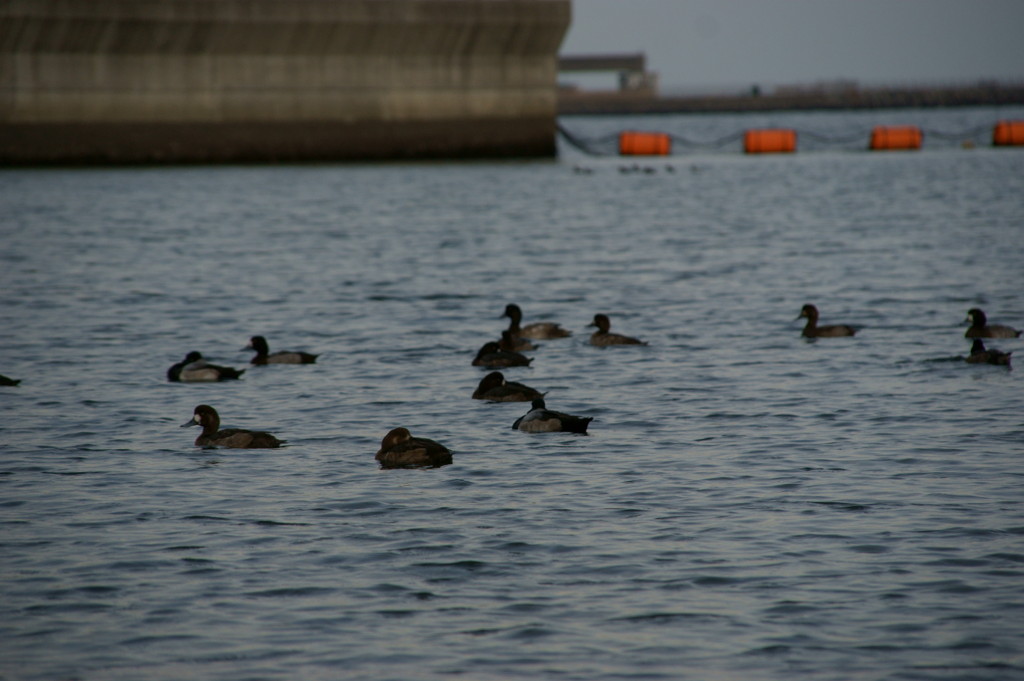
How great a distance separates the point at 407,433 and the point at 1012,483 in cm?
550

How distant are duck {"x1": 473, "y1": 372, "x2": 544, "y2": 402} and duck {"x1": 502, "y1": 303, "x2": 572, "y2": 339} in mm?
4647

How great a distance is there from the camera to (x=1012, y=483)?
503 inches

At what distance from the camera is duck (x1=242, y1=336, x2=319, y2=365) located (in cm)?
1980

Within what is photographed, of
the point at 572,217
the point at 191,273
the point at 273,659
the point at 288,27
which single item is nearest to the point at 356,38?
the point at 288,27

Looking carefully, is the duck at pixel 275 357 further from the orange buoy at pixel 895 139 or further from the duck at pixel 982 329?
the orange buoy at pixel 895 139

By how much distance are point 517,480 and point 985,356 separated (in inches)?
321

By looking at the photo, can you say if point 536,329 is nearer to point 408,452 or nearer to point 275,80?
point 408,452

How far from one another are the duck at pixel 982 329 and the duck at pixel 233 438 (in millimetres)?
10451

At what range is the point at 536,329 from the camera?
21.9 metres

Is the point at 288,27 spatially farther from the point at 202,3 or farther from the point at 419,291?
the point at 419,291

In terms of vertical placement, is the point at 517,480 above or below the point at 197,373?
below

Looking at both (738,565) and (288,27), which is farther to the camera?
(288,27)

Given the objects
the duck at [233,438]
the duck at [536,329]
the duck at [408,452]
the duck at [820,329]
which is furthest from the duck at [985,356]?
the duck at [233,438]

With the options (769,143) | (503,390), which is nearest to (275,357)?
(503,390)
